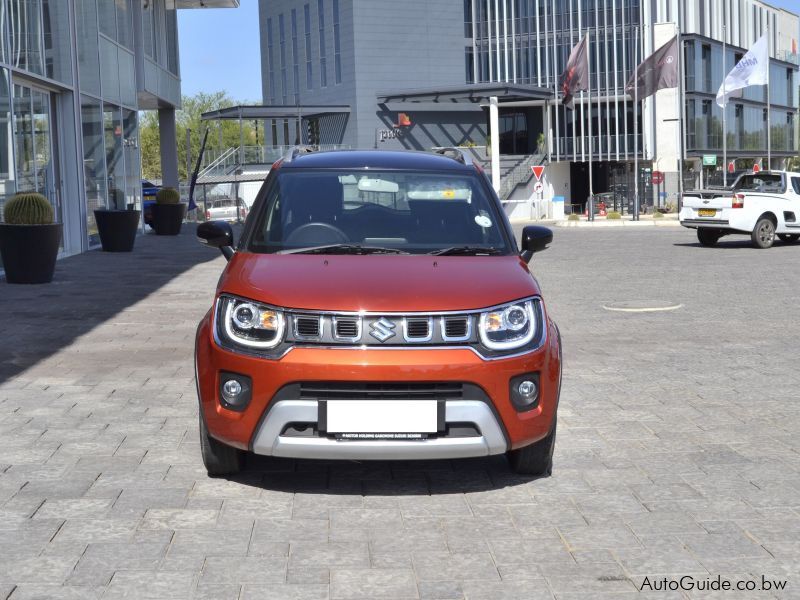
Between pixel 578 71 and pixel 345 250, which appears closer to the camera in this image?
pixel 345 250

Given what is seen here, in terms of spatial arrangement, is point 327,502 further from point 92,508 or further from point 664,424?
point 664,424

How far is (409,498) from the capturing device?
17.9 feet

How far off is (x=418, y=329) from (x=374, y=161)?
1.94 m

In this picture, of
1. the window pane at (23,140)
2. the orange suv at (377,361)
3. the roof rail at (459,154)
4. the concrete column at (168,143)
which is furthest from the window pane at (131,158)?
the orange suv at (377,361)

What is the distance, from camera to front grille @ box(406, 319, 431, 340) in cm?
518

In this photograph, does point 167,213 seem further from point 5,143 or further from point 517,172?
point 517,172

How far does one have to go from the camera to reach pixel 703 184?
74375mm

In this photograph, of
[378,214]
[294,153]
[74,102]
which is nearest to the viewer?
[378,214]

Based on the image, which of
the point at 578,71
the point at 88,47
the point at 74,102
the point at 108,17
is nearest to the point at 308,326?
the point at 74,102

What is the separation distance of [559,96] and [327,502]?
6564cm

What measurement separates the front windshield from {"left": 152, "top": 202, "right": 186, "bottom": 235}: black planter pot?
84.6 ft

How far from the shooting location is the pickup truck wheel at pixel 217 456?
561 cm

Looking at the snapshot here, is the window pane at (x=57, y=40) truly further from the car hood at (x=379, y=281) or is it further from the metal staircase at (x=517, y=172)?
the metal staircase at (x=517, y=172)

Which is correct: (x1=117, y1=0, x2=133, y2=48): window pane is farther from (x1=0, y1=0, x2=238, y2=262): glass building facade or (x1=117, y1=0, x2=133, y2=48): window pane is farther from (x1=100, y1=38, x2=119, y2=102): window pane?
(x1=100, y1=38, x2=119, y2=102): window pane
